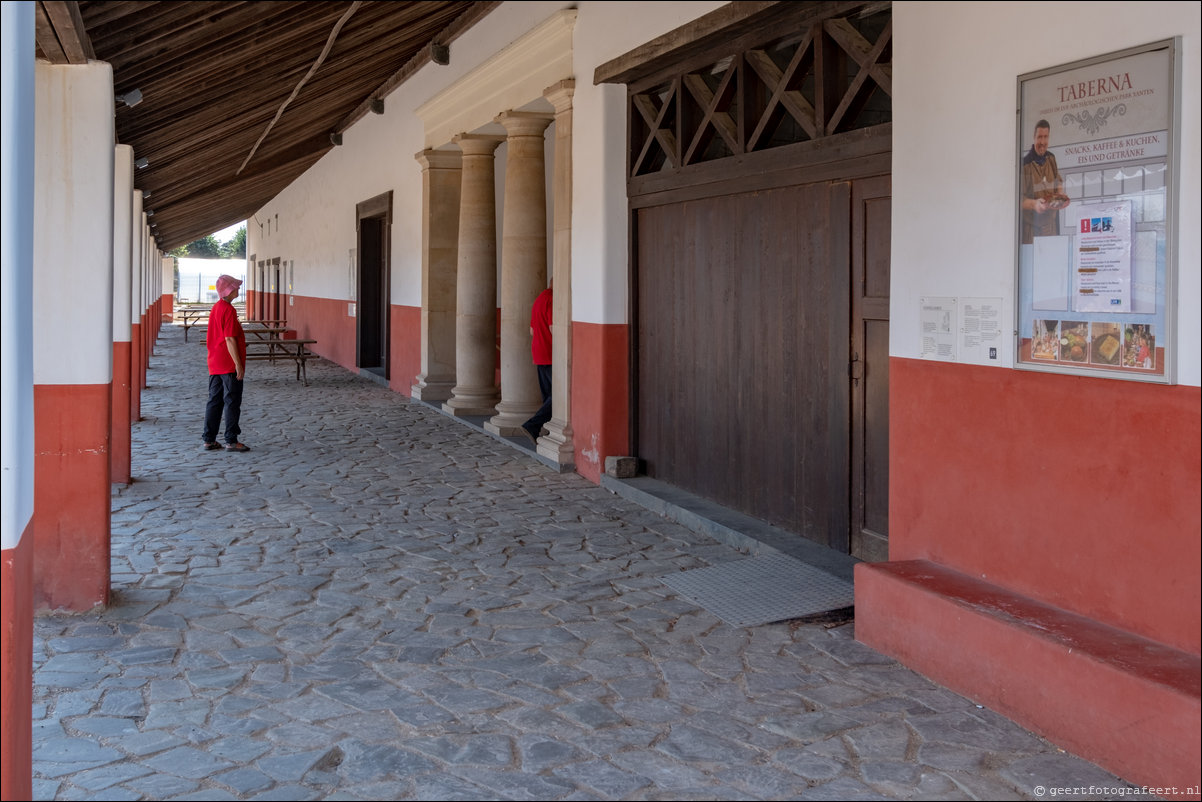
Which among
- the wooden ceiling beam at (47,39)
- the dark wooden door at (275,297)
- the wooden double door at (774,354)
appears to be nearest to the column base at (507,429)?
the wooden double door at (774,354)

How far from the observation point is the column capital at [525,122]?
36.5 ft

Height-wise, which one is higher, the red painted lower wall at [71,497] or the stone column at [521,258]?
the stone column at [521,258]

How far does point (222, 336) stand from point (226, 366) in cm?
29

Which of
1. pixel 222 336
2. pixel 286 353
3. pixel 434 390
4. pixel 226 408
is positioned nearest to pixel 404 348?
pixel 434 390

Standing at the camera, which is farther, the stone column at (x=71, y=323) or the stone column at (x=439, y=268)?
the stone column at (x=439, y=268)

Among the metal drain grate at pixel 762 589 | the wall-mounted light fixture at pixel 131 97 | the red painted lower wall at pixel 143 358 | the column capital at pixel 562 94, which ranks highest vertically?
the column capital at pixel 562 94

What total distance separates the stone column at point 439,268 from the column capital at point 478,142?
40.9 inches

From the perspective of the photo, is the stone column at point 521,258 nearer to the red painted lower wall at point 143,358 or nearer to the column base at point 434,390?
the column base at point 434,390

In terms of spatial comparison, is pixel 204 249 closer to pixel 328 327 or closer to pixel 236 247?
pixel 236 247

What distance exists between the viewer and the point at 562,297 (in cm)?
984

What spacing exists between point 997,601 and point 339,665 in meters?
2.66

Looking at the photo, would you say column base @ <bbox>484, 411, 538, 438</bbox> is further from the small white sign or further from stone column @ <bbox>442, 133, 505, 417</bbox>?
the small white sign

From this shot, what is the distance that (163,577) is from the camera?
243 inches

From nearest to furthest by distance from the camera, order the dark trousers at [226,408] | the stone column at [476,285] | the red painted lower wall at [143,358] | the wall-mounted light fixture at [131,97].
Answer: the wall-mounted light fixture at [131,97], the dark trousers at [226,408], the stone column at [476,285], the red painted lower wall at [143,358]
